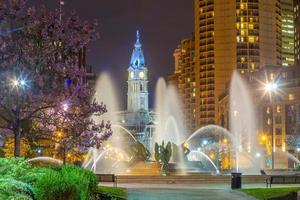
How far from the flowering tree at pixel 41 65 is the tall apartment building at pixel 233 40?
6354 inches

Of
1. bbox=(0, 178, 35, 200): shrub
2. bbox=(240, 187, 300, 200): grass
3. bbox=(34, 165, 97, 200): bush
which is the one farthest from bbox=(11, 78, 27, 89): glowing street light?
bbox=(240, 187, 300, 200): grass

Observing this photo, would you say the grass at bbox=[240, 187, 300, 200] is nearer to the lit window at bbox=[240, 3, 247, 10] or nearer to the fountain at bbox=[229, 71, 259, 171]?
the fountain at bbox=[229, 71, 259, 171]

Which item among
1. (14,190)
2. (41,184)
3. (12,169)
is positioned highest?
(12,169)

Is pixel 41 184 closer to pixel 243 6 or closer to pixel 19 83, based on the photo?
pixel 19 83

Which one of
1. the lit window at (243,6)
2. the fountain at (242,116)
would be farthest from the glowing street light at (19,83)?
the lit window at (243,6)

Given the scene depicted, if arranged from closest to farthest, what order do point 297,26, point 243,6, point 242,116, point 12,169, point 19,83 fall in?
point 12,169
point 19,83
point 242,116
point 297,26
point 243,6

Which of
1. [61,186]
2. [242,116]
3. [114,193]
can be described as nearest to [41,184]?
[61,186]

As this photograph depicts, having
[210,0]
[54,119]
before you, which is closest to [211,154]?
[210,0]

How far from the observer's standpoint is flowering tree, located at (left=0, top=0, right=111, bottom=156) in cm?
2695

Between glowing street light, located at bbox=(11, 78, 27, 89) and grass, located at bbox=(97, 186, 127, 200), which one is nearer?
glowing street light, located at bbox=(11, 78, 27, 89)

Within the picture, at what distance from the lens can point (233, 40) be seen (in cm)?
19075

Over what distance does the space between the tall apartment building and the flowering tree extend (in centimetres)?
16140

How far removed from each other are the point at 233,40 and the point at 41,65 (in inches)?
6570

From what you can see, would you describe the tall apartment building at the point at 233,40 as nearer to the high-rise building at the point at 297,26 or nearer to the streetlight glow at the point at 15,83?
the high-rise building at the point at 297,26
